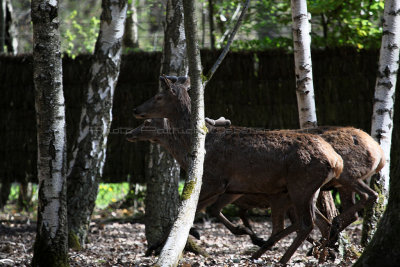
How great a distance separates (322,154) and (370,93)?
5.45m

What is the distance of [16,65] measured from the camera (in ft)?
38.9

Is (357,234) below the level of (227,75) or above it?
below

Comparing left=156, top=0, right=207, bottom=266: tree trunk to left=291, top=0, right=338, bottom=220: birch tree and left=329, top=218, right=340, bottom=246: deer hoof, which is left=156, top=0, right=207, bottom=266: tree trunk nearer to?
left=329, top=218, right=340, bottom=246: deer hoof

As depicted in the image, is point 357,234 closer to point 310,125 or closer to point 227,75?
point 310,125

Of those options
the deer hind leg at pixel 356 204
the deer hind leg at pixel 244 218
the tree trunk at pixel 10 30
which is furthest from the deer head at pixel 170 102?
the tree trunk at pixel 10 30

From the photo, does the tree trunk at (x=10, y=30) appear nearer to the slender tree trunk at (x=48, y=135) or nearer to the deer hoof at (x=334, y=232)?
the slender tree trunk at (x=48, y=135)

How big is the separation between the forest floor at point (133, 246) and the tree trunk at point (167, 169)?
1.67ft

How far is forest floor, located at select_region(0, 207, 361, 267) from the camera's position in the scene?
679cm

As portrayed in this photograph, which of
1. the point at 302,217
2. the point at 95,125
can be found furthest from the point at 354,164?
the point at 95,125

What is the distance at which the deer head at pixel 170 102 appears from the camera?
7484 mm

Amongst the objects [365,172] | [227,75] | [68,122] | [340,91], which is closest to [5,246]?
[68,122]

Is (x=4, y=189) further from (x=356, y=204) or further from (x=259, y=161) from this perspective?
(x=356, y=204)

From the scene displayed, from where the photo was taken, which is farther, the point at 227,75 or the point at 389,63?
the point at 227,75

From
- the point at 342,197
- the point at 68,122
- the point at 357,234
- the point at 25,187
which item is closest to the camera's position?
the point at 342,197
